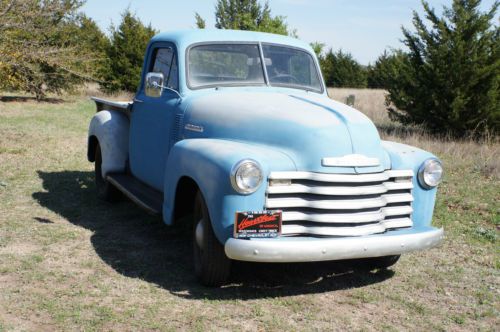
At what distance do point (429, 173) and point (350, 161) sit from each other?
0.85m

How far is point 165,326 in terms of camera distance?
366 cm

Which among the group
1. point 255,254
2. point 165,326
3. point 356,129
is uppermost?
point 356,129

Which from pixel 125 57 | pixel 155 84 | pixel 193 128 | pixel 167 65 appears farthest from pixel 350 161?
pixel 125 57

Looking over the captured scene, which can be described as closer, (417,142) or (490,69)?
(417,142)

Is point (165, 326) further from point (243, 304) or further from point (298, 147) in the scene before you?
point (298, 147)

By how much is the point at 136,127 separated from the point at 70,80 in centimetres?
1622

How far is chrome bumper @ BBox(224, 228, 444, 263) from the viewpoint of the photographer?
370cm

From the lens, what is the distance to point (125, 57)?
2356 cm

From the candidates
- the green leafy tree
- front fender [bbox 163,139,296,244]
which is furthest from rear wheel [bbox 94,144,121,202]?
the green leafy tree

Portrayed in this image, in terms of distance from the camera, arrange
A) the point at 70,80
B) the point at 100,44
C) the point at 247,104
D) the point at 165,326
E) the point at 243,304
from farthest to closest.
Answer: the point at 100,44 → the point at 70,80 → the point at 247,104 → the point at 243,304 → the point at 165,326

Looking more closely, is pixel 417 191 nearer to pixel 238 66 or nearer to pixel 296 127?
pixel 296 127

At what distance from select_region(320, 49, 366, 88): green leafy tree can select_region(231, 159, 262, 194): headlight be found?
36.3 metres

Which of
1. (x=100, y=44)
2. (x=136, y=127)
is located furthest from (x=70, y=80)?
(x=136, y=127)

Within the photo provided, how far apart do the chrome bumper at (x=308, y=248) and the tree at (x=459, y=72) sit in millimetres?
9687
